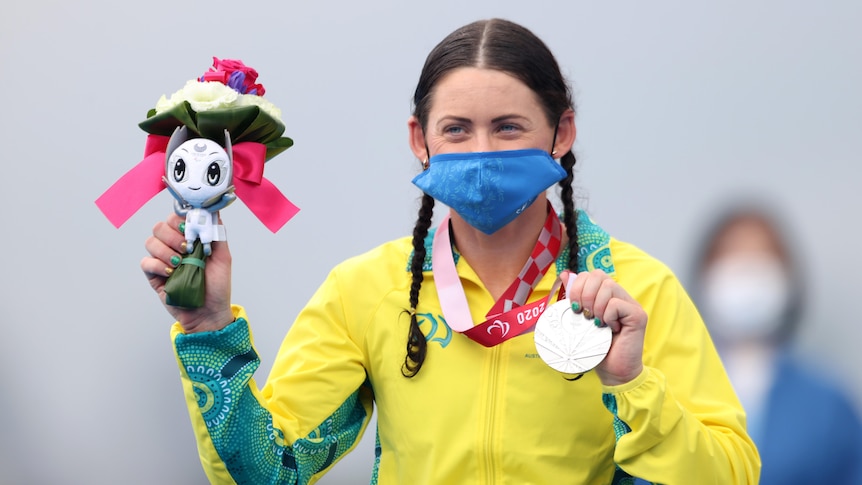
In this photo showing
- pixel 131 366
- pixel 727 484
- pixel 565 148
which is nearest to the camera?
pixel 727 484

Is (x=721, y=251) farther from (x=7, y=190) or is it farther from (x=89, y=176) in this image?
(x=7, y=190)

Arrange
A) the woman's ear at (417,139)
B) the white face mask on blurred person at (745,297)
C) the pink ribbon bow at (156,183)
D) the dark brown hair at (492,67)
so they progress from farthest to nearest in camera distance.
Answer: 1. the white face mask on blurred person at (745,297)
2. the woman's ear at (417,139)
3. the dark brown hair at (492,67)
4. the pink ribbon bow at (156,183)

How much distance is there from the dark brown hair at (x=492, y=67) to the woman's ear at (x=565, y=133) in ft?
0.06

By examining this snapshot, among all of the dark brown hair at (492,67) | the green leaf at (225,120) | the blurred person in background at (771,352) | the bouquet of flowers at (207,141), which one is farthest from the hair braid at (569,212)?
the blurred person in background at (771,352)

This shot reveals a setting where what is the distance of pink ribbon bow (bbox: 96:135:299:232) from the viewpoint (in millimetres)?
1914

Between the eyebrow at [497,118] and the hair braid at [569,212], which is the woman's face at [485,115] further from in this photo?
the hair braid at [569,212]

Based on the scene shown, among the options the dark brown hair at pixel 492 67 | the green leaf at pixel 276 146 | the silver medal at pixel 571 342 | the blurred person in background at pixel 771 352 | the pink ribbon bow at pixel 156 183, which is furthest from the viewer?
the blurred person in background at pixel 771 352

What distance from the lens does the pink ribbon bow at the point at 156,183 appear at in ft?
6.28

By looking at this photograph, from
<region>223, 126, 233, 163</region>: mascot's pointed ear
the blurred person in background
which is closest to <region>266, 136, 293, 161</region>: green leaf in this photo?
<region>223, 126, 233, 163</region>: mascot's pointed ear

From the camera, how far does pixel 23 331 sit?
3.73 m

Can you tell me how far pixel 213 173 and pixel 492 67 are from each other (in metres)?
0.60

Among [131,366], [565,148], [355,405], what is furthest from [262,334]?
[565,148]

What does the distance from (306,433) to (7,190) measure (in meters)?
2.12

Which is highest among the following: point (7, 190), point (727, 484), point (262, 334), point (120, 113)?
point (120, 113)
